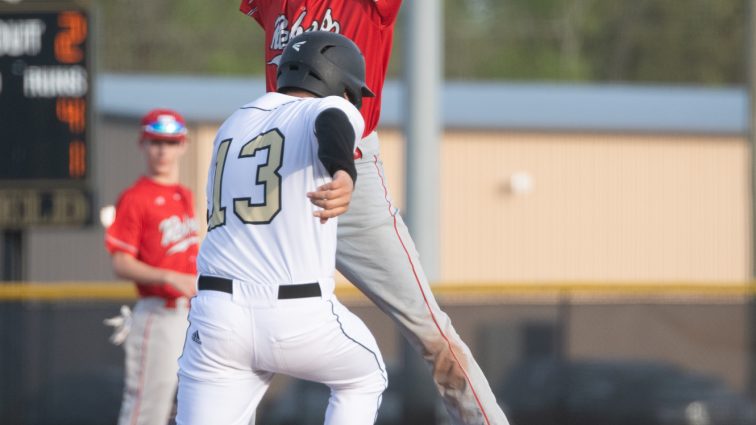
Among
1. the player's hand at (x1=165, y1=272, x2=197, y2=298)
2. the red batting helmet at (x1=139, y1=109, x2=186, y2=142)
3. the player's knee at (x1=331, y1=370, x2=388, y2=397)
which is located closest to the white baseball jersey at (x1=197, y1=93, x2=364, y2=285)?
the player's knee at (x1=331, y1=370, x2=388, y2=397)

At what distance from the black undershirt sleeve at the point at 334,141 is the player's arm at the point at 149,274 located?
8.73 ft

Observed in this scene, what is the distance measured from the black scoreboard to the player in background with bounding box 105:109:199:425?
4246 mm

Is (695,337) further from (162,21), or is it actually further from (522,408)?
(162,21)

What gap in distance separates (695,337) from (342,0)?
5639 millimetres

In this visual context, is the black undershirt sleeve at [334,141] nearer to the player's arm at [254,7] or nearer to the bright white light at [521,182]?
the player's arm at [254,7]

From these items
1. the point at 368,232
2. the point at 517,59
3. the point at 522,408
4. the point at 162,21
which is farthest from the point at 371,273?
the point at 517,59

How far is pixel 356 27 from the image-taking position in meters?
5.21

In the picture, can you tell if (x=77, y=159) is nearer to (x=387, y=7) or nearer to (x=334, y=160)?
(x=387, y=7)

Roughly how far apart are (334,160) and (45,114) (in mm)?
7578

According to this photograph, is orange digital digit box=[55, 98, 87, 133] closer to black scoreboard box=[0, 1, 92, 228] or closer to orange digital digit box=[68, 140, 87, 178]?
black scoreboard box=[0, 1, 92, 228]

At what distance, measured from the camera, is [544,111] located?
25266 mm

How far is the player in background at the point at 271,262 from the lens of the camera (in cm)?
430

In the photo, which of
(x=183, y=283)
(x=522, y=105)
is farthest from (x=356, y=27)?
(x=522, y=105)

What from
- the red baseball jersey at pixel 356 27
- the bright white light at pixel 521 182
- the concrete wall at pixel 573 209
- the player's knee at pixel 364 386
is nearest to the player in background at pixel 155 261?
the red baseball jersey at pixel 356 27
